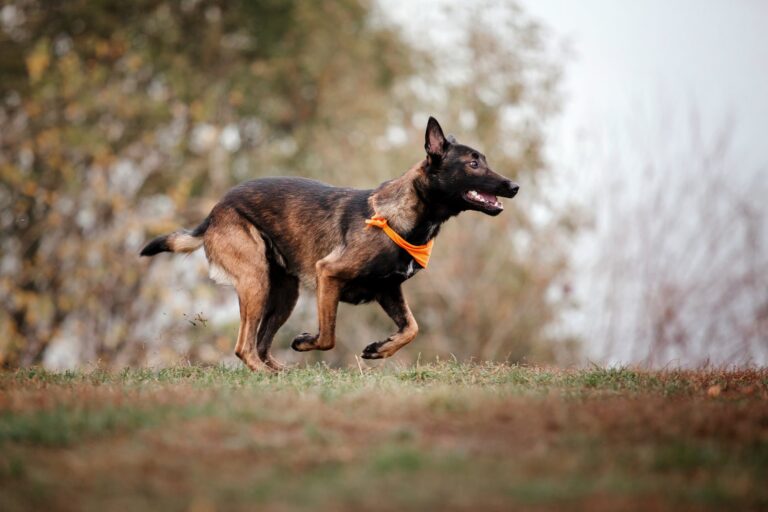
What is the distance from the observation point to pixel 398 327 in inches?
355

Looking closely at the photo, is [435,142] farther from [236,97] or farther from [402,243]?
[236,97]

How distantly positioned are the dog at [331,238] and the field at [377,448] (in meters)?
1.68

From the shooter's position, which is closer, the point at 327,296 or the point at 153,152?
the point at 327,296

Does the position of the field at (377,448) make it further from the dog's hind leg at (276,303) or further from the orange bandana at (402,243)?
the dog's hind leg at (276,303)

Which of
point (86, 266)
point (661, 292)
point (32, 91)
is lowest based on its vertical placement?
point (86, 266)

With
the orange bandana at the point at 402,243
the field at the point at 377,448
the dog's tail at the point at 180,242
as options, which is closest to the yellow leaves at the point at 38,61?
the dog's tail at the point at 180,242

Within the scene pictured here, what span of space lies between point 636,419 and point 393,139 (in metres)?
17.6

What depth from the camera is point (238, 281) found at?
9023mm

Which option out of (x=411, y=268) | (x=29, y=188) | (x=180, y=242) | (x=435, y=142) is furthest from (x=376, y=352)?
(x=29, y=188)

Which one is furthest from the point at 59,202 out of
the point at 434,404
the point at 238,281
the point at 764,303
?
the point at 434,404

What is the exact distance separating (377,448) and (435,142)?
4396 mm

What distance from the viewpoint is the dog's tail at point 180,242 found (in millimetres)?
9484

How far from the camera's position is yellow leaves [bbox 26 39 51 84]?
19109 millimetres

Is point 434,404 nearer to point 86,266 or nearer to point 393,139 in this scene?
point 86,266
